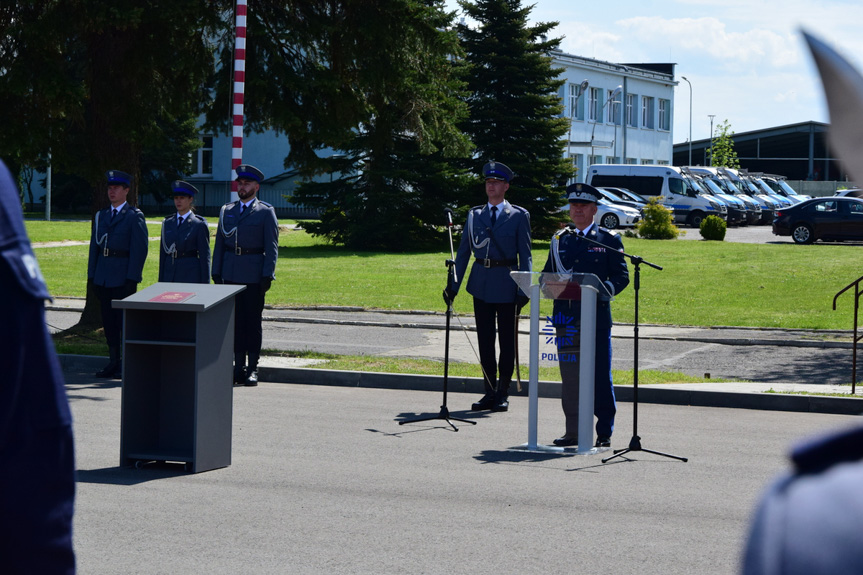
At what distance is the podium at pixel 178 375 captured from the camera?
793 centimetres

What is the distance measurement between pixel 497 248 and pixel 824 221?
30.0 m

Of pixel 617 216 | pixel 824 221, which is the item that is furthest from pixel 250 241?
pixel 617 216

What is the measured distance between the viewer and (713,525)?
6547 mm

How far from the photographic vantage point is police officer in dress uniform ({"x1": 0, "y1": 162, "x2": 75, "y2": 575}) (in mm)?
1805

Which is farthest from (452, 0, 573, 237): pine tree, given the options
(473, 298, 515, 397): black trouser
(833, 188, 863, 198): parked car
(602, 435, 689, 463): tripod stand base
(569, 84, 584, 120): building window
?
(569, 84, 584, 120): building window

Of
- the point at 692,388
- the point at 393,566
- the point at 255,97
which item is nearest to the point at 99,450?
the point at 393,566

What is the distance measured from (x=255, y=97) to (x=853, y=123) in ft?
47.3

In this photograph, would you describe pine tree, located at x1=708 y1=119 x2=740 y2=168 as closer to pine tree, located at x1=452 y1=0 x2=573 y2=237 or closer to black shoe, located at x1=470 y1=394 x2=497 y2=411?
pine tree, located at x1=452 y1=0 x2=573 y2=237

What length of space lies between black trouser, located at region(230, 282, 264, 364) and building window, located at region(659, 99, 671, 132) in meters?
74.4

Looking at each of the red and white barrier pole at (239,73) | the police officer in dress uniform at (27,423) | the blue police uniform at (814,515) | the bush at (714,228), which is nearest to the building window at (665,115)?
the bush at (714,228)

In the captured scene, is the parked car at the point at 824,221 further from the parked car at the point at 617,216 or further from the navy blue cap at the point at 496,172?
the navy blue cap at the point at 496,172

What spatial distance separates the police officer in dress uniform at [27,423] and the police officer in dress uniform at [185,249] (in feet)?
35.6

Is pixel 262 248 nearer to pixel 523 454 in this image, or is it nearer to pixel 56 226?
pixel 523 454

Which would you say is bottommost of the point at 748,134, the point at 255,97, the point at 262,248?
the point at 262,248
